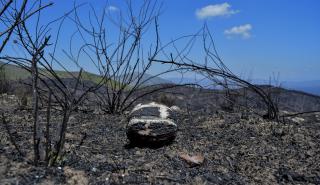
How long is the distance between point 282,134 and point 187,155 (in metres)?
1.24

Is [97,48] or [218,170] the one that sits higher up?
[97,48]

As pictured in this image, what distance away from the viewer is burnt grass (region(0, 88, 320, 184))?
2947 millimetres

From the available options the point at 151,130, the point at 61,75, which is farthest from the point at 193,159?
the point at 61,75

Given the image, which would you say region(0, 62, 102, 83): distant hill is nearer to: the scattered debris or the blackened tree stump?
the blackened tree stump

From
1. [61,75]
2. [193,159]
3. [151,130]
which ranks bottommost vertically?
[193,159]

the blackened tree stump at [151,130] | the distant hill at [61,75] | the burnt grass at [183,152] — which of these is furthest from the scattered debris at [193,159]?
the distant hill at [61,75]

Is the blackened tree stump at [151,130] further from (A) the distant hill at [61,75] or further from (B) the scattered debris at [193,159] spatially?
(A) the distant hill at [61,75]

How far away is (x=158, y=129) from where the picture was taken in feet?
12.1

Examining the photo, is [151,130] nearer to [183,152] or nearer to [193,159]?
[183,152]

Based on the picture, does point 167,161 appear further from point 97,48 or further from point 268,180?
point 97,48

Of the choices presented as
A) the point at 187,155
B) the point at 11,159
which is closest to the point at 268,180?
the point at 187,155

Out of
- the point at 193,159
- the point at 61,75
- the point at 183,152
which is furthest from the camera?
the point at 61,75

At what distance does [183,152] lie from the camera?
362 cm

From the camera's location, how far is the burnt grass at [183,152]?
9.67 ft
